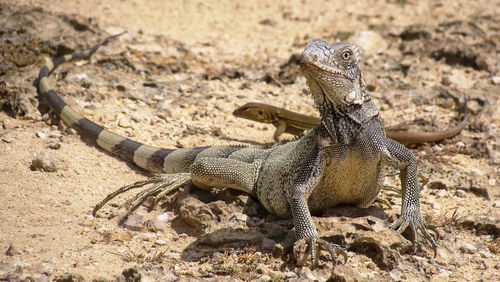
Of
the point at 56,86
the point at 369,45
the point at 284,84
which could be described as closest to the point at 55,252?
the point at 56,86

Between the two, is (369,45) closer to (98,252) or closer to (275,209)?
(275,209)

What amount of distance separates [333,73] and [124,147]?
349 cm

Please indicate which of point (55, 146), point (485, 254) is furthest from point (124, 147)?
point (485, 254)

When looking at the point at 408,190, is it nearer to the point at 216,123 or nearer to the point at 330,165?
the point at 330,165

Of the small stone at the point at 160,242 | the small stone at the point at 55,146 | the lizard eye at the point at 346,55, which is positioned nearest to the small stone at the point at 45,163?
the small stone at the point at 55,146

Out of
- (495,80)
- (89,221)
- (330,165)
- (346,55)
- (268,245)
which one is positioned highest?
(346,55)

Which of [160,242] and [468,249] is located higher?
[468,249]

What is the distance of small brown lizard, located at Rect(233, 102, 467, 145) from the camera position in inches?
303

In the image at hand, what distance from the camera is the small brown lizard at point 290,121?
7.69 meters

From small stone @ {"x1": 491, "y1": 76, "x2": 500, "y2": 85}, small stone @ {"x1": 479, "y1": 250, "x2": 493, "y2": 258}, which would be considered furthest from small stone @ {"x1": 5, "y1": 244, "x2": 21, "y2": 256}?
small stone @ {"x1": 491, "y1": 76, "x2": 500, "y2": 85}

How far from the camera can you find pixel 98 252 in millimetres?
4855

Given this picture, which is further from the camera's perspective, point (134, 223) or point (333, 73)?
point (134, 223)

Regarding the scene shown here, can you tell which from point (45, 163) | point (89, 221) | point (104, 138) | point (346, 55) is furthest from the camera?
point (104, 138)

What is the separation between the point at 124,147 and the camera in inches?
276
